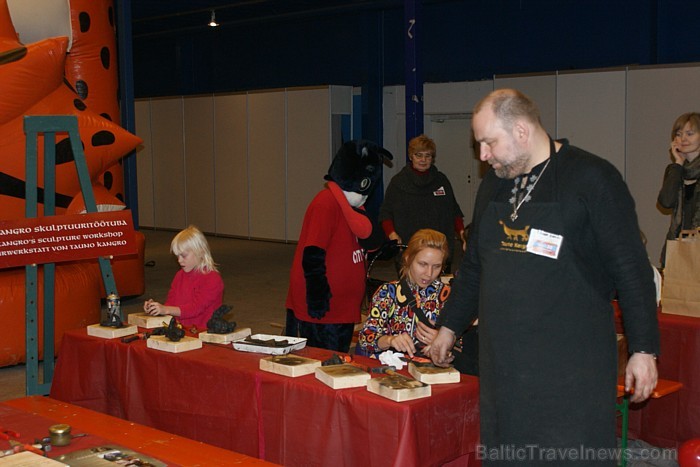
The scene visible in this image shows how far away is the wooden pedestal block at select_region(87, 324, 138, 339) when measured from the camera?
13.3 ft

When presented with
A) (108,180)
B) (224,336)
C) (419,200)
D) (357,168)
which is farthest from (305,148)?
(224,336)

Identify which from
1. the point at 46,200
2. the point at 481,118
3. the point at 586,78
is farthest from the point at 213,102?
the point at 481,118

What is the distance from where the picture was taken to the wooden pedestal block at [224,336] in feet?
12.5

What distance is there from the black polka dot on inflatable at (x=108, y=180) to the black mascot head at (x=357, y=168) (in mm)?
4392

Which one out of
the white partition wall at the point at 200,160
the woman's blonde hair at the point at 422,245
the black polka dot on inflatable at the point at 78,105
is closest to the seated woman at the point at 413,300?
the woman's blonde hair at the point at 422,245

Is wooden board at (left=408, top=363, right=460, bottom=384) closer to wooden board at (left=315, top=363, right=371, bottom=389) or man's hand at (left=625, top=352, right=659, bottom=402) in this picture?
wooden board at (left=315, top=363, right=371, bottom=389)

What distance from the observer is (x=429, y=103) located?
12484 mm

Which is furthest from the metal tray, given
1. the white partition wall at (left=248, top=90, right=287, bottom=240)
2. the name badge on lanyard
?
the white partition wall at (left=248, top=90, right=287, bottom=240)

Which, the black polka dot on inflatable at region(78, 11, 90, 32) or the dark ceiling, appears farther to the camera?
the dark ceiling

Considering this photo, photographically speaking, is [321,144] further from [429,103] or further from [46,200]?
[46,200]

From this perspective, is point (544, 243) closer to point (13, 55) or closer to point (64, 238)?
point (64, 238)

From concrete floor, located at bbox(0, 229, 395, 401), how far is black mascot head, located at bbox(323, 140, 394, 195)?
1324 mm

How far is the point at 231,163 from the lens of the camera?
546 inches

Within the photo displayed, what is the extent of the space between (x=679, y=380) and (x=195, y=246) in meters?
2.42
